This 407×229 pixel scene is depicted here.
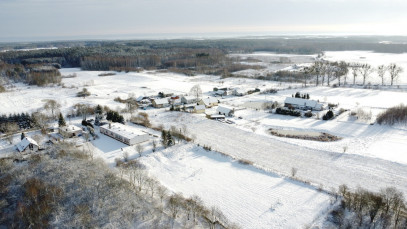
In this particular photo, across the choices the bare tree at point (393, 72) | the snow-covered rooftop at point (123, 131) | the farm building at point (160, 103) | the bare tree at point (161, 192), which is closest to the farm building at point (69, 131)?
the snow-covered rooftop at point (123, 131)

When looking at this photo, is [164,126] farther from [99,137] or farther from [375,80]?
[375,80]

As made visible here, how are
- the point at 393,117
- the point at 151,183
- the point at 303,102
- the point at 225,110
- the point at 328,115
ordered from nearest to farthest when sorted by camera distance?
the point at 151,183, the point at 393,117, the point at 328,115, the point at 225,110, the point at 303,102

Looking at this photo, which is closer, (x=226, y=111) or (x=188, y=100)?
(x=226, y=111)

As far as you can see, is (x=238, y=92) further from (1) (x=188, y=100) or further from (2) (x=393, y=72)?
(2) (x=393, y=72)

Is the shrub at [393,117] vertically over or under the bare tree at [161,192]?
over

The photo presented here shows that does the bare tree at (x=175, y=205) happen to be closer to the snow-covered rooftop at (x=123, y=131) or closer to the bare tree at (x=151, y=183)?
the bare tree at (x=151, y=183)

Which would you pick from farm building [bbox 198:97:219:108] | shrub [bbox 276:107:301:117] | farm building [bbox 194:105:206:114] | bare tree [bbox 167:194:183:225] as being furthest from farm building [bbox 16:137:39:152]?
shrub [bbox 276:107:301:117]

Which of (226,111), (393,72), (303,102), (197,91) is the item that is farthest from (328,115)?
(393,72)

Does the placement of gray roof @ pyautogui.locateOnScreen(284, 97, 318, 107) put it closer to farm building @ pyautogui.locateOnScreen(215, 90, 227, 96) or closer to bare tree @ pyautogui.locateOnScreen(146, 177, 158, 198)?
farm building @ pyautogui.locateOnScreen(215, 90, 227, 96)
